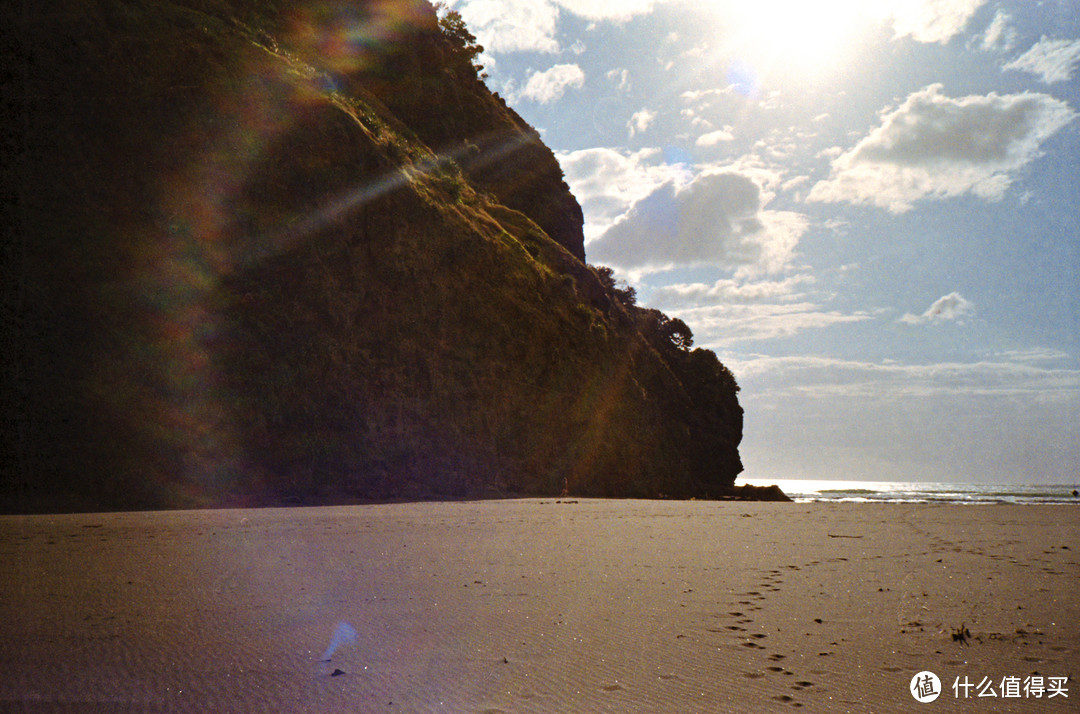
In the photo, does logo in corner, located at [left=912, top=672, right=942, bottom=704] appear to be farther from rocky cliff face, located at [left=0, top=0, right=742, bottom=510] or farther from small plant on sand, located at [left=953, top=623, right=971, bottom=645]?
rocky cliff face, located at [left=0, top=0, right=742, bottom=510]

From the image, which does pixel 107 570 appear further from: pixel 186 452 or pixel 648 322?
pixel 648 322

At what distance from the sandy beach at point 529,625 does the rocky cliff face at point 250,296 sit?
9837mm

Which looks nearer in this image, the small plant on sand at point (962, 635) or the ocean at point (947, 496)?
the small plant on sand at point (962, 635)

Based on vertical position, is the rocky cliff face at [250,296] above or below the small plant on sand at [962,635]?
above

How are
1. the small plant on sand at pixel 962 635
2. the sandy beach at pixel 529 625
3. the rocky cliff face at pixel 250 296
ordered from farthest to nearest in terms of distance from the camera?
the rocky cliff face at pixel 250 296 < the small plant on sand at pixel 962 635 < the sandy beach at pixel 529 625

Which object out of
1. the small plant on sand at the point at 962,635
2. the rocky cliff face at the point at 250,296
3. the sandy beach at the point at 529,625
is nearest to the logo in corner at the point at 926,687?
the sandy beach at the point at 529,625

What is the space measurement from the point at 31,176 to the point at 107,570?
16.4m

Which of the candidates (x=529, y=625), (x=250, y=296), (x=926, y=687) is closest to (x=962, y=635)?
(x=926, y=687)

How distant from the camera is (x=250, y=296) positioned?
17.4 meters

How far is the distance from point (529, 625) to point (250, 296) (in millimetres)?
16439

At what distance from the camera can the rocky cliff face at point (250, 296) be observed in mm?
14719

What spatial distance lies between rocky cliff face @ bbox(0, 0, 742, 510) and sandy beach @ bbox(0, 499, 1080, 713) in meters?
9.84

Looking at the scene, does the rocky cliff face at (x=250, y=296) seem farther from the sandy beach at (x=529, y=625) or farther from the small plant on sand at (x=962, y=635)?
the small plant on sand at (x=962, y=635)

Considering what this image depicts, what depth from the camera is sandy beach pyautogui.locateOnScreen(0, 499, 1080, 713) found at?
232cm
